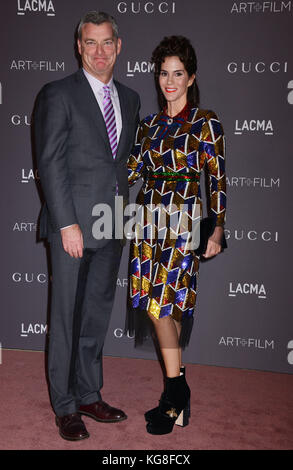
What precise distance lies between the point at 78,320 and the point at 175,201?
786mm

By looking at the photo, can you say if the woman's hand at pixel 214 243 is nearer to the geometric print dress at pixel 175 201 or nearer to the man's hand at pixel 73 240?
the geometric print dress at pixel 175 201

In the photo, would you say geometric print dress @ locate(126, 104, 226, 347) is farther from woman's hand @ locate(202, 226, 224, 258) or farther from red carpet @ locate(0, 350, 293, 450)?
red carpet @ locate(0, 350, 293, 450)

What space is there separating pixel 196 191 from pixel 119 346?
1.56m

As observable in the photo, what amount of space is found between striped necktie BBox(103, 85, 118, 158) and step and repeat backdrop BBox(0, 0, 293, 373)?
0.89m

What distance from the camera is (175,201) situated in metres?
2.33

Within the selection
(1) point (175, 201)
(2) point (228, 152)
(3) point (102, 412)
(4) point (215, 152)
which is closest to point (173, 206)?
(1) point (175, 201)

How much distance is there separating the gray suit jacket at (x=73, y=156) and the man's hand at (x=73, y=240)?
0.11 ft

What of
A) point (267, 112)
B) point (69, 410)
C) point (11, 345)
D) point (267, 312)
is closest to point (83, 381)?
point (69, 410)

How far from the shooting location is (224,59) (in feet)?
9.97

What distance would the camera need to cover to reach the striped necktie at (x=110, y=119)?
90.4 inches

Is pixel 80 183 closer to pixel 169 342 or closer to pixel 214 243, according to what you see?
pixel 214 243

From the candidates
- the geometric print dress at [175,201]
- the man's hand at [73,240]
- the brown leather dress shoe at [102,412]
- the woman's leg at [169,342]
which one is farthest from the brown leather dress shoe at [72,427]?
the man's hand at [73,240]

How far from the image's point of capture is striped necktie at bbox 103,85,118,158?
7.54 ft
